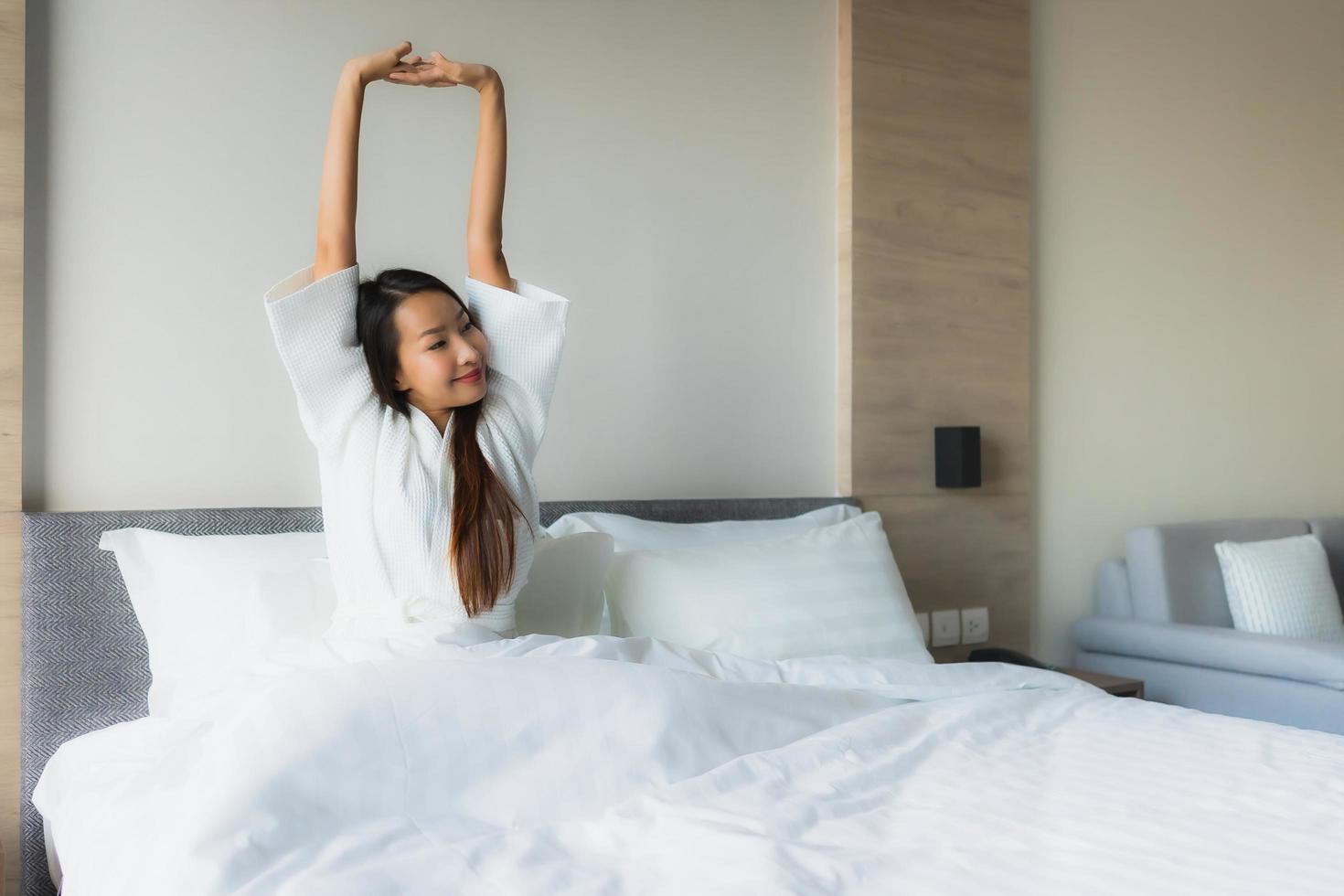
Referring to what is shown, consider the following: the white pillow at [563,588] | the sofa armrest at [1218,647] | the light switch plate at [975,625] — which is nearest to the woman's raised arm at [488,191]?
the white pillow at [563,588]

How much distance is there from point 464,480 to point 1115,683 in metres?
1.87

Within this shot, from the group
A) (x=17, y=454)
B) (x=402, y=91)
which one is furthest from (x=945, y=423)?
(x=17, y=454)

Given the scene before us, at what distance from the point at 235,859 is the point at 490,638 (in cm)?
80

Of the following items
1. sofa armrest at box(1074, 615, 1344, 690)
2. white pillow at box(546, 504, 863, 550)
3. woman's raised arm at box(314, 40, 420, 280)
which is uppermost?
woman's raised arm at box(314, 40, 420, 280)

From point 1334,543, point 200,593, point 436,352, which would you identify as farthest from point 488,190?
point 1334,543

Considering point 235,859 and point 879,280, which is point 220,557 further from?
point 879,280

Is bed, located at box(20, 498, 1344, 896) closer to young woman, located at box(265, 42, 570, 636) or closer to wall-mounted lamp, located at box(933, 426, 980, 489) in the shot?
young woman, located at box(265, 42, 570, 636)

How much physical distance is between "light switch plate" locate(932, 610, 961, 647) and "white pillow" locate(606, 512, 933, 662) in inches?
26.4

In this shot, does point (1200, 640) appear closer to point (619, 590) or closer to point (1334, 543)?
point (1334, 543)

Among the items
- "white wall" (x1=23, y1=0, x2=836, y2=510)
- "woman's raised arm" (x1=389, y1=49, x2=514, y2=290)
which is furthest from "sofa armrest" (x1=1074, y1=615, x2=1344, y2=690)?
"woman's raised arm" (x1=389, y1=49, x2=514, y2=290)

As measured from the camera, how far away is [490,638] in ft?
6.67

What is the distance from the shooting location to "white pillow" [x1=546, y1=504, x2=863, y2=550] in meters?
2.62

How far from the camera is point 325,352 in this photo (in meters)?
2.04

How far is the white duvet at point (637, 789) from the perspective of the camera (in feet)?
4.17
